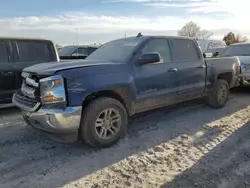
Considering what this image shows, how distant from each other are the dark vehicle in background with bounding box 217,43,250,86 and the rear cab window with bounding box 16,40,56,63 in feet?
19.0

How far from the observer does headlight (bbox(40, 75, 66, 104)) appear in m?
3.75

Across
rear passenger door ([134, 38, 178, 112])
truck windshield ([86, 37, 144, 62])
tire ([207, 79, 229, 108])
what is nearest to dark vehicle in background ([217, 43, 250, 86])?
tire ([207, 79, 229, 108])

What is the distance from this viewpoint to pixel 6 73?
591 cm

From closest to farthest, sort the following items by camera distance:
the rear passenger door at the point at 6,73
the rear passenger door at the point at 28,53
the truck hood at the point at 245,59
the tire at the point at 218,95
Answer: the rear passenger door at the point at 6,73 → the rear passenger door at the point at 28,53 → the tire at the point at 218,95 → the truck hood at the point at 245,59

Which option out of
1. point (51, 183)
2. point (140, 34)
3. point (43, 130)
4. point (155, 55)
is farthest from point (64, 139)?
point (140, 34)

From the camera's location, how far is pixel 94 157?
3.92 metres

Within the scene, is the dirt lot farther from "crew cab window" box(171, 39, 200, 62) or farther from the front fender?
"crew cab window" box(171, 39, 200, 62)

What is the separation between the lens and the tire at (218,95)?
6456 millimetres

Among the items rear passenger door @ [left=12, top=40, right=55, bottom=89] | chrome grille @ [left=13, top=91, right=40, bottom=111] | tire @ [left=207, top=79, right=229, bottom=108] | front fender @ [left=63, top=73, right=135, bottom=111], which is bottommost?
tire @ [left=207, top=79, right=229, bottom=108]

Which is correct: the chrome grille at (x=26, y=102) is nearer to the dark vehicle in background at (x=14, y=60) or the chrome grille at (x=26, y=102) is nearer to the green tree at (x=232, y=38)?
the dark vehicle in background at (x=14, y=60)

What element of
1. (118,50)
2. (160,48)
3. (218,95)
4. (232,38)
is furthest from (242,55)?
(232,38)

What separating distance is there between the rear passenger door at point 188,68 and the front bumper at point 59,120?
244cm

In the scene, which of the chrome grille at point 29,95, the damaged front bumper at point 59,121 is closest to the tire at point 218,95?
the damaged front bumper at point 59,121

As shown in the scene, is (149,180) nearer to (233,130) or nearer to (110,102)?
(110,102)
